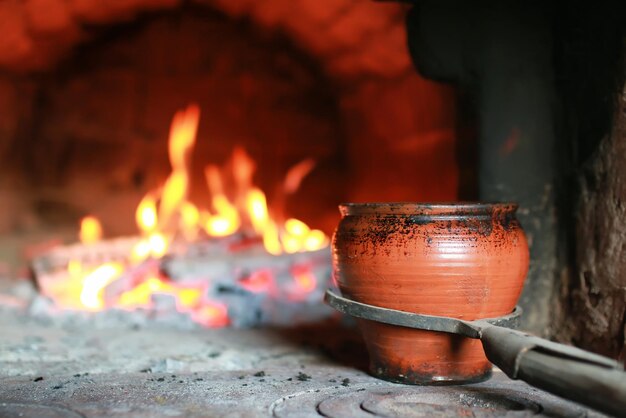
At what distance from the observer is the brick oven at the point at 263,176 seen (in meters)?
2.33

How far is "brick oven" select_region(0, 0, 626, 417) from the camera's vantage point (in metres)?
2.33

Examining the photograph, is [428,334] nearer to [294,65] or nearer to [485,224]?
[485,224]

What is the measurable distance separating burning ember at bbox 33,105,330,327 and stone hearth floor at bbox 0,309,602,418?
316 millimetres

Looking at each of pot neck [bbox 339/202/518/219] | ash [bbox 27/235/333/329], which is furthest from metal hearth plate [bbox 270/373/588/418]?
ash [bbox 27/235/333/329]

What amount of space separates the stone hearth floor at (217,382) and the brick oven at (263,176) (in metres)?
0.01

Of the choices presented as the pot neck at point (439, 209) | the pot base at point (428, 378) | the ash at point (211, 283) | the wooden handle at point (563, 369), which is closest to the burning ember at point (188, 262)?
the ash at point (211, 283)

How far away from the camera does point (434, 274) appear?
82.4 inches

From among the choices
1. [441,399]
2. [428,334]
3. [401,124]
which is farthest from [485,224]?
[401,124]

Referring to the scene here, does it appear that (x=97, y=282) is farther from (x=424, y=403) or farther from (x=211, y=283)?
(x=424, y=403)

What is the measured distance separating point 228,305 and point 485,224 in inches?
62.7

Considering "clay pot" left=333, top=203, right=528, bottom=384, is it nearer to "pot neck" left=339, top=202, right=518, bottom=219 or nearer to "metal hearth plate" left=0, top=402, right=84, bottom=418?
"pot neck" left=339, top=202, right=518, bottom=219

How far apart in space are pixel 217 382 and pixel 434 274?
72cm

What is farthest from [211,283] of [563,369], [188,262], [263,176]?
[563,369]

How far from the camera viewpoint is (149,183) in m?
4.27
